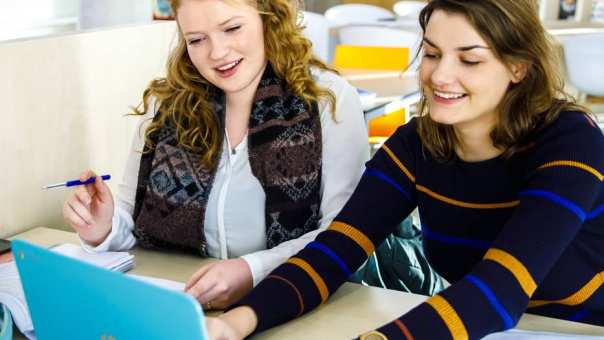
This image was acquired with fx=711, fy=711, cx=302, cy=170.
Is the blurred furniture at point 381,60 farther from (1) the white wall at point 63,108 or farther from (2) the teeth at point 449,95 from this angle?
(2) the teeth at point 449,95

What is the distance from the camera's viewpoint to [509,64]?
116 cm

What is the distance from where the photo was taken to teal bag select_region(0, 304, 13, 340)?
1050mm

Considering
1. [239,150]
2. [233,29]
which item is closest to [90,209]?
[239,150]

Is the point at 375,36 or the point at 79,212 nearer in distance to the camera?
the point at 79,212

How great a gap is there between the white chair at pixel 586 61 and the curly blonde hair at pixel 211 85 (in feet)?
12.0

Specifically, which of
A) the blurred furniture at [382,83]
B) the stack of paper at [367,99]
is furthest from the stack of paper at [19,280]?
the stack of paper at [367,99]

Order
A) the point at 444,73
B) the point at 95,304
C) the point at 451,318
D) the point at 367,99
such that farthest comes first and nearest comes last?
the point at 367,99 → the point at 444,73 → the point at 451,318 → the point at 95,304

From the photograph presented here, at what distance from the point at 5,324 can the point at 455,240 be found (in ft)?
2.52

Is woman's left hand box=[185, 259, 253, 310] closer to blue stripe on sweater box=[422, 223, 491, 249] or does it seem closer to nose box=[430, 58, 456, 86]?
blue stripe on sweater box=[422, 223, 491, 249]

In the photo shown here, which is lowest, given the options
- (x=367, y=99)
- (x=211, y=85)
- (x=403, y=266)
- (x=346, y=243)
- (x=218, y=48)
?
(x=403, y=266)

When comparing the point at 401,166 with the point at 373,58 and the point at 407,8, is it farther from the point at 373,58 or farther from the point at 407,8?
the point at 407,8

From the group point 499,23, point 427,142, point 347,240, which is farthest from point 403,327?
point 499,23

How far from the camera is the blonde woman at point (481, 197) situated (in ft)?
3.43

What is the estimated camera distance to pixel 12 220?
171 cm
